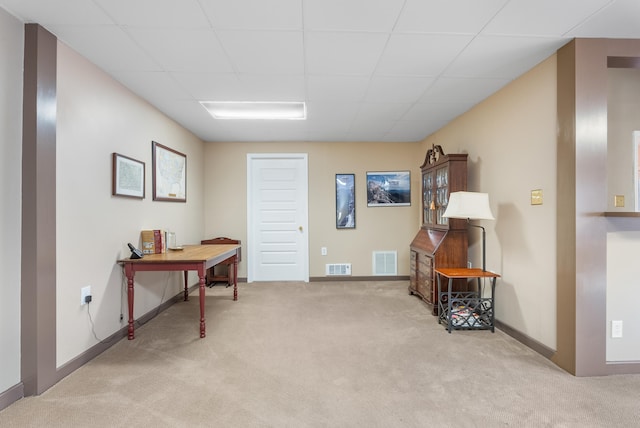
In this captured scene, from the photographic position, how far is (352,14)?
1726 mm

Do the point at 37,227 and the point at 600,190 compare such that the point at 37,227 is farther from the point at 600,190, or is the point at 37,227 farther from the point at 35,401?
the point at 600,190

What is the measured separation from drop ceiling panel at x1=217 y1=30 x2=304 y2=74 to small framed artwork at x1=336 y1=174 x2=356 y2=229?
8.30ft

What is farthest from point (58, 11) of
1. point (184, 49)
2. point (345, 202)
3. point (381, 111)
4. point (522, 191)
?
point (345, 202)

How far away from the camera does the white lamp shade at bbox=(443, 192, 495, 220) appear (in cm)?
267

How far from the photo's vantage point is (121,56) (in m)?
2.18

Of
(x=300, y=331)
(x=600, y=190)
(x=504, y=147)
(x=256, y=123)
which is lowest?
(x=300, y=331)

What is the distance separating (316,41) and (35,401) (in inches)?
113

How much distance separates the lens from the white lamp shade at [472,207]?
2672mm

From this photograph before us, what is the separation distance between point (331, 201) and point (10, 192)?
3.69m

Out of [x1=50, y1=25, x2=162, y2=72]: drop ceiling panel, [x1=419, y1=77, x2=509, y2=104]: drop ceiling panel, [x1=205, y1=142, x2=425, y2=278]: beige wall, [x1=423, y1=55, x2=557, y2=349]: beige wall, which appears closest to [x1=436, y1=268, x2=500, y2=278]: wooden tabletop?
[x1=423, y1=55, x2=557, y2=349]: beige wall

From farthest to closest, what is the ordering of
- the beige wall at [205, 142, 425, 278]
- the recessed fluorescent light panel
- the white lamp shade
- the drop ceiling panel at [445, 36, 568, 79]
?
1. the beige wall at [205, 142, 425, 278]
2. the recessed fluorescent light panel
3. the white lamp shade
4. the drop ceiling panel at [445, 36, 568, 79]

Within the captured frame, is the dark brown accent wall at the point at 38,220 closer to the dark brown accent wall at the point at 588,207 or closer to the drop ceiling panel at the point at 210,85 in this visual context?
the drop ceiling panel at the point at 210,85

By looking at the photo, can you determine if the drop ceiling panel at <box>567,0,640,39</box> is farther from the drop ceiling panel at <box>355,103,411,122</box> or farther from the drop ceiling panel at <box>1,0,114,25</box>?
the drop ceiling panel at <box>1,0,114,25</box>

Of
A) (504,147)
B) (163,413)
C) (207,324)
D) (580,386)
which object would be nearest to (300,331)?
(207,324)
